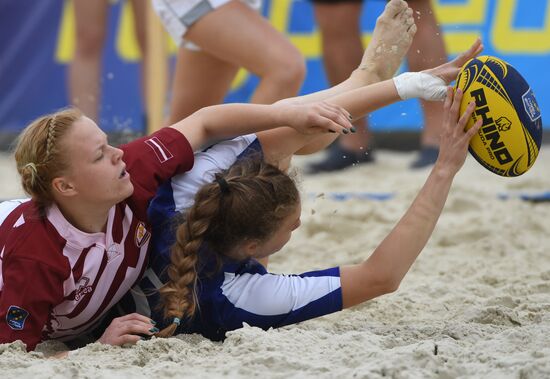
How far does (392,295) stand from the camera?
3.07 meters

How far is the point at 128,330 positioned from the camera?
237 cm

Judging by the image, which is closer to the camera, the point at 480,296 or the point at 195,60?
the point at 480,296

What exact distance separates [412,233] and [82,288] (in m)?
0.85

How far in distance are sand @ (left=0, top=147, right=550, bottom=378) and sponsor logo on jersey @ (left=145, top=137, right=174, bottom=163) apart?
493 millimetres

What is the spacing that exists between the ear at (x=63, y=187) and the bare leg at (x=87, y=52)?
3.03 metres

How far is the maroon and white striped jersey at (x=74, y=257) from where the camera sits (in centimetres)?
224

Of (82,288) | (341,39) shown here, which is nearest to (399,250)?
(82,288)

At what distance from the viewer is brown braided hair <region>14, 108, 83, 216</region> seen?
2299 millimetres

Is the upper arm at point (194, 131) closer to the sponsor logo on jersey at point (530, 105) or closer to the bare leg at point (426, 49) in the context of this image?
the bare leg at point (426, 49)

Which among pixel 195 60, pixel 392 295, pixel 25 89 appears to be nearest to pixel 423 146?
pixel 195 60

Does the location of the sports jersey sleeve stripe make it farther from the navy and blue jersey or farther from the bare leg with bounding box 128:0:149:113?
the bare leg with bounding box 128:0:149:113

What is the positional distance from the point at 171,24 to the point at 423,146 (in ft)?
7.19

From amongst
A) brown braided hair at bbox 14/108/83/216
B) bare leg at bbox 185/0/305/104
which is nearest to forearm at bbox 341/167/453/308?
brown braided hair at bbox 14/108/83/216

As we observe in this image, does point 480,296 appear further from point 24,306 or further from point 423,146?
point 423,146
